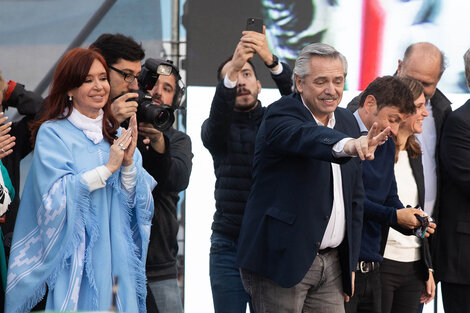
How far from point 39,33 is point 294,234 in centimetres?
242

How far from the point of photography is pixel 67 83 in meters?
3.29

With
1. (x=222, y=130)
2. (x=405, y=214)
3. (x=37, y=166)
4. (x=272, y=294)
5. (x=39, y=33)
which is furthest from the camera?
(x=39, y=33)

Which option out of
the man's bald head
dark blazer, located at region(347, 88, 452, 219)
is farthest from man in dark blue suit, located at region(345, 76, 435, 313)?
the man's bald head

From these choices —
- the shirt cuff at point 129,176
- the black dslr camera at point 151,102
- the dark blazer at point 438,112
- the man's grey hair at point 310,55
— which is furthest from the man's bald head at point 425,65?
the shirt cuff at point 129,176

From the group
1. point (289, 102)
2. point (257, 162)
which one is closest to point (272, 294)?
point (257, 162)

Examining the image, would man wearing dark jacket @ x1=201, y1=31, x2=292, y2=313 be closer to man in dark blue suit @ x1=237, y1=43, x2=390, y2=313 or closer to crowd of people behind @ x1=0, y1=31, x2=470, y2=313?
crowd of people behind @ x1=0, y1=31, x2=470, y2=313

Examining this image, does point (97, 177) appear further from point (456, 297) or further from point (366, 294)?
point (456, 297)

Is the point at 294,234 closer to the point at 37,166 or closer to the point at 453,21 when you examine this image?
the point at 37,166

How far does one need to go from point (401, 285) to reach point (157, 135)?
1418mm

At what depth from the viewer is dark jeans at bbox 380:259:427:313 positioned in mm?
4039

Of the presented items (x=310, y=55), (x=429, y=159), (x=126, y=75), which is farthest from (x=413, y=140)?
(x=126, y=75)

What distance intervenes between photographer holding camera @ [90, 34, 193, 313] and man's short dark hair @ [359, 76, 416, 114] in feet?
3.00

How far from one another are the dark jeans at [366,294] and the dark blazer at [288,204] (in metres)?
0.34

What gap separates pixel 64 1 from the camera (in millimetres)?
5078
